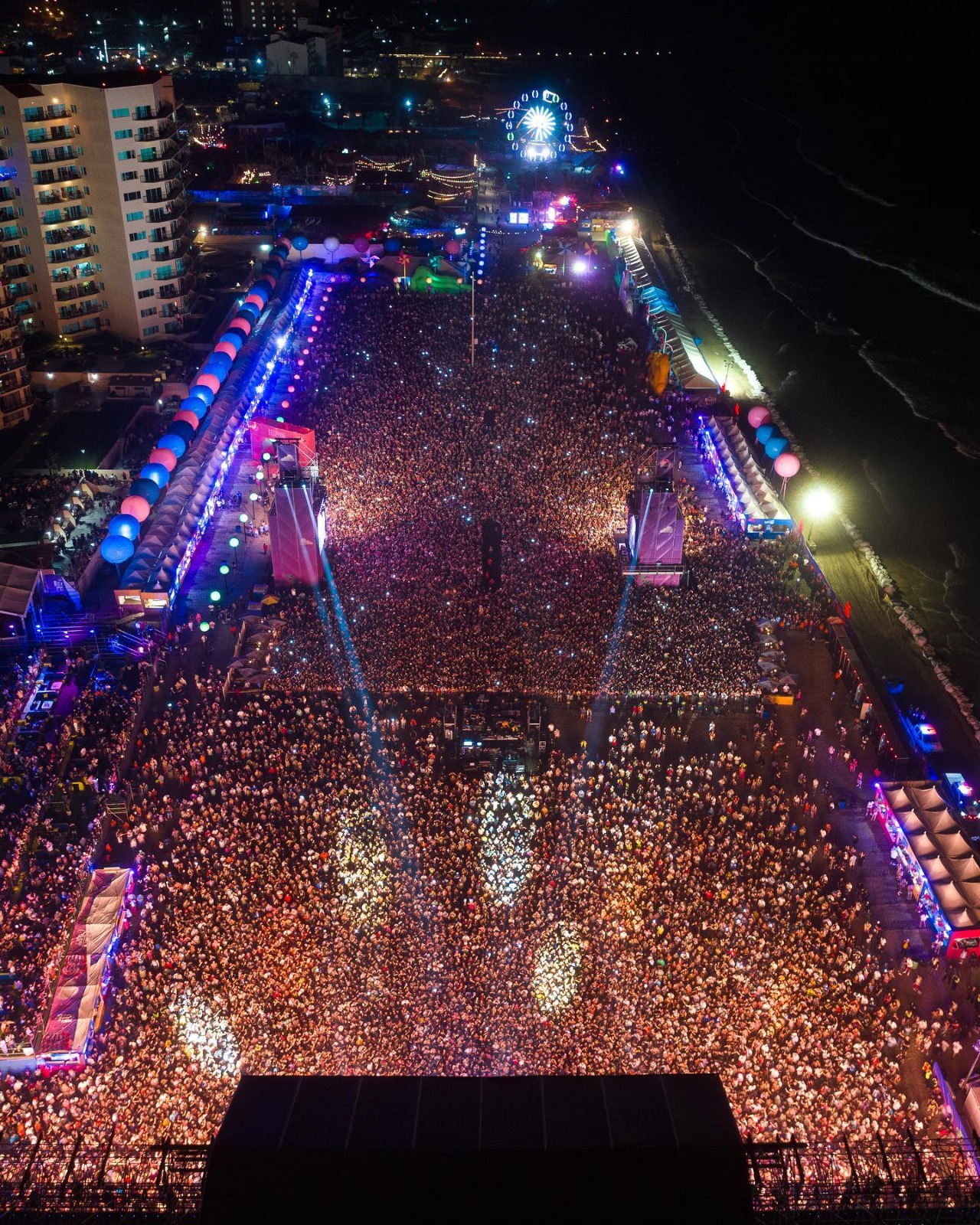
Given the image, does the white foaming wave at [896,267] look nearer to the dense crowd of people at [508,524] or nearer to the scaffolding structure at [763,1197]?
the dense crowd of people at [508,524]

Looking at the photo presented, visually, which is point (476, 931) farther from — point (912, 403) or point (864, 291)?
point (864, 291)

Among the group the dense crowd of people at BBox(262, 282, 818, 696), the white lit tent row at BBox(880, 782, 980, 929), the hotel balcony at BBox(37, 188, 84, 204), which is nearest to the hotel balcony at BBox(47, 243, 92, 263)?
the hotel balcony at BBox(37, 188, 84, 204)

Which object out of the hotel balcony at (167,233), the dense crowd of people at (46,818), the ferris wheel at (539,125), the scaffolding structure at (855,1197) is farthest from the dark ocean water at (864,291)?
the hotel balcony at (167,233)

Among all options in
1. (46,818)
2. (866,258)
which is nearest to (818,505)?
(46,818)

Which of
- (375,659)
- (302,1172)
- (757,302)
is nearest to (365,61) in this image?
(757,302)

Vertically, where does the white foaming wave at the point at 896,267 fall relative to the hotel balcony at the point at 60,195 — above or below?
below

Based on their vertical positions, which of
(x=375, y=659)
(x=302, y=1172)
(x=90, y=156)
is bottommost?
(x=375, y=659)

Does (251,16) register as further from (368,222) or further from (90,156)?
(90,156)
